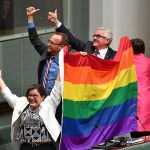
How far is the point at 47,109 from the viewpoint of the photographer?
10.0 m

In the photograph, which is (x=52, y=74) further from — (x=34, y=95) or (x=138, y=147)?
(x=138, y=147)

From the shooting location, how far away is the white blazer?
9.99 m

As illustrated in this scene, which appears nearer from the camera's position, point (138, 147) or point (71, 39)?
point (138, 147)

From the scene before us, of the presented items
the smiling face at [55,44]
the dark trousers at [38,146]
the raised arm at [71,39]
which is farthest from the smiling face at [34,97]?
the raised arm at [71,39]

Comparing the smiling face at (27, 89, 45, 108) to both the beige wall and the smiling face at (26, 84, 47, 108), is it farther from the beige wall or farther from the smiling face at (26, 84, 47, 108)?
the beige wall

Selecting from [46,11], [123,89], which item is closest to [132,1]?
[46,11]

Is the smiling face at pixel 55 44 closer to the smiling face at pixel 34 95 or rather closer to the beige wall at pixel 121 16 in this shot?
the smiling face at pixel 34 95

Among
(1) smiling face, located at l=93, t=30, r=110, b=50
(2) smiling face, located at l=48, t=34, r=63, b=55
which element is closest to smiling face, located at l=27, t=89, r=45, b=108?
(2) smiling face, located at l=48, t=34, r=63, b=55

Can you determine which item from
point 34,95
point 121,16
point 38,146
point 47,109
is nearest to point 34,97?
point 34,95

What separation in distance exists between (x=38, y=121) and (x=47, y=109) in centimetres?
18

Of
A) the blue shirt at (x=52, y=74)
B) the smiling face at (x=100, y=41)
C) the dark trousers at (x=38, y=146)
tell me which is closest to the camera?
the dark trousers at (x=38, y=146)

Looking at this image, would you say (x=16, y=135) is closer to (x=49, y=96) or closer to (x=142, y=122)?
(x=49, y=96)

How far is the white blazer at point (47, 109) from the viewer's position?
9992 mm

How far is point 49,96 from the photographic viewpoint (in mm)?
10117
